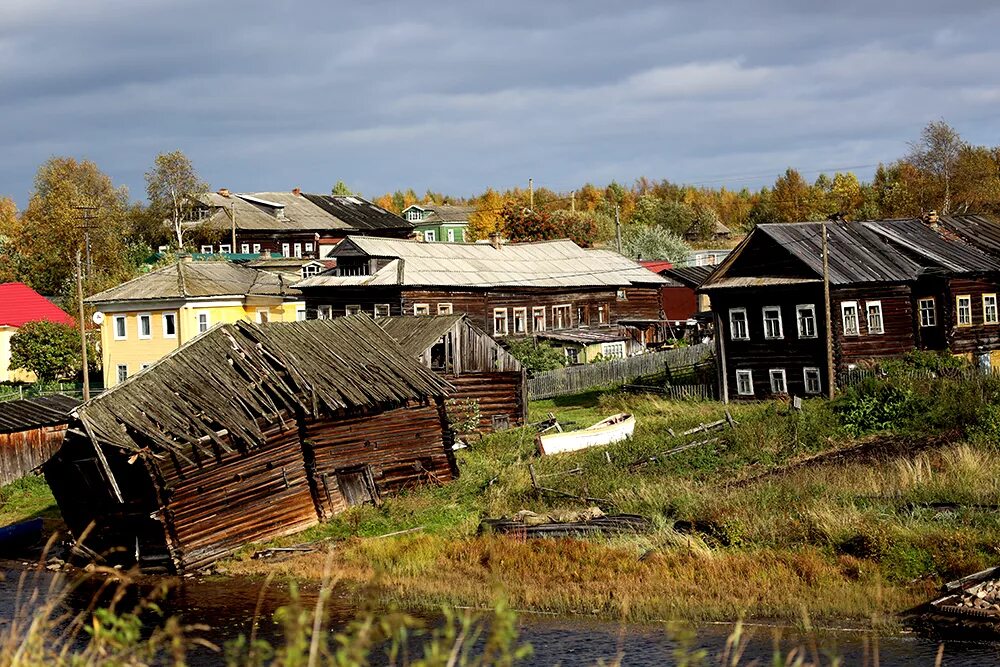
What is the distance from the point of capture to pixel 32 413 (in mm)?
38688

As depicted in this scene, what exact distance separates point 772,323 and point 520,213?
5242 cm

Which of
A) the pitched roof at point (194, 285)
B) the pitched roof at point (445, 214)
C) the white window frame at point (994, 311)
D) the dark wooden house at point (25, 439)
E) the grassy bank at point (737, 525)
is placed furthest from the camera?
the pitched roof at point (445, 214)

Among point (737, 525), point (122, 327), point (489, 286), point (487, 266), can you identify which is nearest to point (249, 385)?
point (737, 525)

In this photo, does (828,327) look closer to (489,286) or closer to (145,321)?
(489,286)

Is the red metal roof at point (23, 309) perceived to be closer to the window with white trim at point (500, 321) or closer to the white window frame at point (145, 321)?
the white window frame at point (145, 321)

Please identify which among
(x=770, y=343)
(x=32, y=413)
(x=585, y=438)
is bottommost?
(x=585, y=438)

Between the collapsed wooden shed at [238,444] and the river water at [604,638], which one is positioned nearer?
the river water at [604,638]

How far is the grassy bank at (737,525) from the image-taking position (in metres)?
22.6

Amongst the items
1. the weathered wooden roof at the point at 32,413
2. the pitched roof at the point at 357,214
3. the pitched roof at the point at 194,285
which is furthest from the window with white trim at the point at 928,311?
the pitched roof at the point at 357,214

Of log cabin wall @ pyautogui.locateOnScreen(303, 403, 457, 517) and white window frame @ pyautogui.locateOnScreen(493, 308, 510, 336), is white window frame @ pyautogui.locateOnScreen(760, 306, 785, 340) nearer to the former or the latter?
log cabin wall @ pyautogui.locateOnScreen(303, 403, 457, 517)

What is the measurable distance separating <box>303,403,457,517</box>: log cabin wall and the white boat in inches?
137

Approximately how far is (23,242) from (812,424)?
66.9 m

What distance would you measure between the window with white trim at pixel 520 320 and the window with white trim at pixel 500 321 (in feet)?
2.62

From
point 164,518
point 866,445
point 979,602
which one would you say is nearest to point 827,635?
point 979,602
